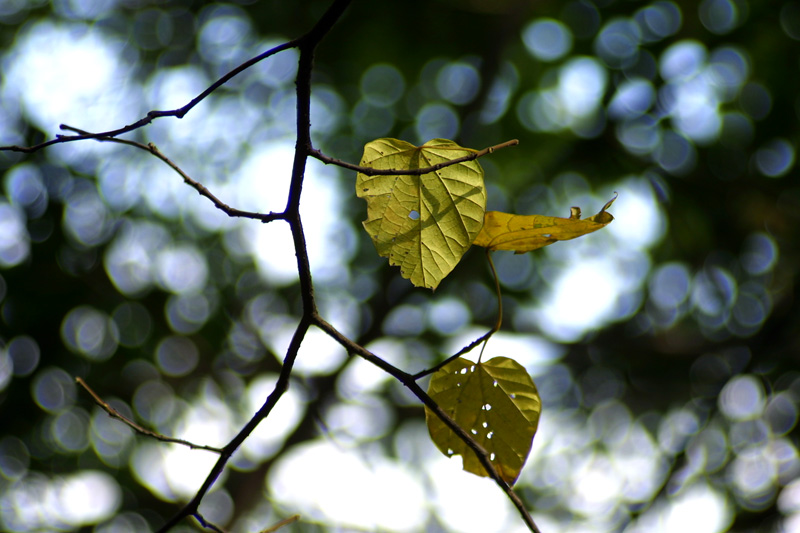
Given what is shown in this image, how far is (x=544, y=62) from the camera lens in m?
2.86

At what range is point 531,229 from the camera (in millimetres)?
501

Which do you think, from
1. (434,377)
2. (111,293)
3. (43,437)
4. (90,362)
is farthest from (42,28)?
(434,377)

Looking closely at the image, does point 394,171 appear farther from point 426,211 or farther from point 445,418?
point 445,418

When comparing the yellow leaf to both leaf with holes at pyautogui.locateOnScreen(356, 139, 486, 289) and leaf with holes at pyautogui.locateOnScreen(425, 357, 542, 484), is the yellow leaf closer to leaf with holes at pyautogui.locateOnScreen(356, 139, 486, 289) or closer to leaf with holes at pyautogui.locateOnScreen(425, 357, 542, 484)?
leaf with holes at pyautogui.locateOnScreen(356, 139, 486, 289)

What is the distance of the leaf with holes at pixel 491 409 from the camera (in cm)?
57

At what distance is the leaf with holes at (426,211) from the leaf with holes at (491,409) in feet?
0.43

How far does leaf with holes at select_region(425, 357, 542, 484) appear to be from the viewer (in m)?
0.57

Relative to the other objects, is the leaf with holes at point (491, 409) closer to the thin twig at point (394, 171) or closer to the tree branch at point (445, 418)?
the tree branch at point (445, 418)

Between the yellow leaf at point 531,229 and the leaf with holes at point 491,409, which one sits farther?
the leaf with holes at point 491,409

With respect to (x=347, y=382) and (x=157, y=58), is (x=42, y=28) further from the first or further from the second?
(x=347, y=382)

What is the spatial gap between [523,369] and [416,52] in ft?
8.64

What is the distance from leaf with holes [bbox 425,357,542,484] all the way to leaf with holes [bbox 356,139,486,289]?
0.13 metres

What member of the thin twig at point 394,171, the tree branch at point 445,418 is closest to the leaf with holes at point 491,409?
the tree branch at point 445,418

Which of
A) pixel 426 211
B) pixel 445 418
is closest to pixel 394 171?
pixel 426 211
